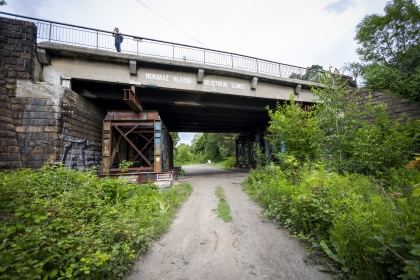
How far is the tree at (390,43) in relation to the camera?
369 inches

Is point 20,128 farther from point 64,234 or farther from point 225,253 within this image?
point 225,253

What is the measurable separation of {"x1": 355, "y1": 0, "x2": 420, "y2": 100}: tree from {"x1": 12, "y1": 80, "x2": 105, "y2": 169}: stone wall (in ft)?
49.0

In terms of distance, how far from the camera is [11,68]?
5.75 meters

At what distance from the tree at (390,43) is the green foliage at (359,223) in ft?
26.2

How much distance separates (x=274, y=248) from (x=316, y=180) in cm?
175

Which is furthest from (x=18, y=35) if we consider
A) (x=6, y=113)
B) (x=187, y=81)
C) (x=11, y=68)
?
(x=187, y=81)

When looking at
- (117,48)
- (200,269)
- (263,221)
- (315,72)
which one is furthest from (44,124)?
(315,72)

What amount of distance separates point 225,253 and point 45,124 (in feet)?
23.0

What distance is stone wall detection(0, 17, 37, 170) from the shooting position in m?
5.27

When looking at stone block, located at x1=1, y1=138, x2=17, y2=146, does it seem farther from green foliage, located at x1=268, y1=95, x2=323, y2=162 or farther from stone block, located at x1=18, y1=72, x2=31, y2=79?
green foliage, located at x1=268, y1=95, x2=323, y2=162

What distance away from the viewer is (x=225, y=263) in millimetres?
2664

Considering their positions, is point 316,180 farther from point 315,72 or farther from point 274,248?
point 315,72

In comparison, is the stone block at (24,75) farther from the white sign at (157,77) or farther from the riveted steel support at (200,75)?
the riveted steel support at (200,75)

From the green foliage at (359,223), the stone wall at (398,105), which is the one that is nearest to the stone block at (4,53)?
the green foliage at (359,223)
